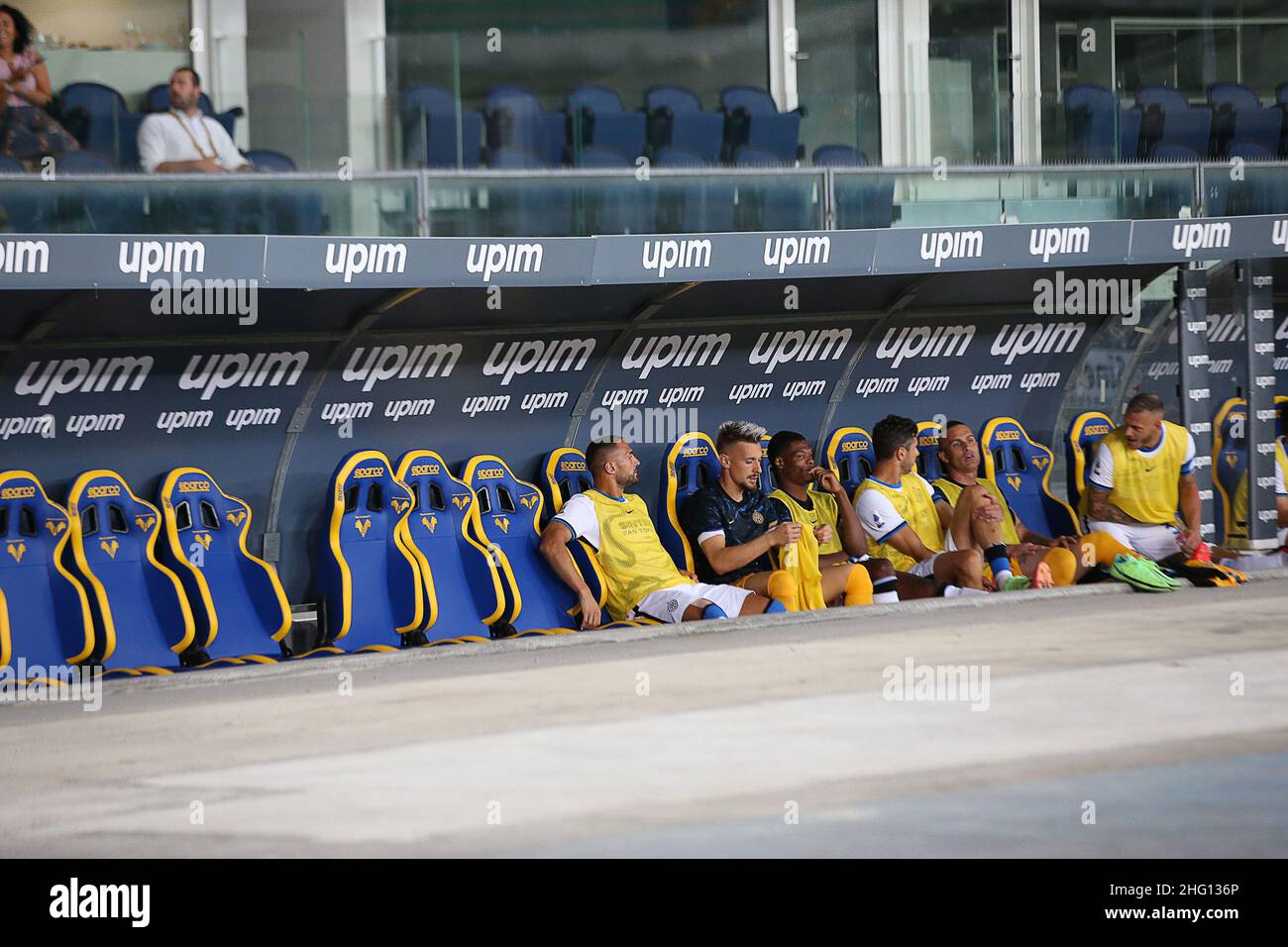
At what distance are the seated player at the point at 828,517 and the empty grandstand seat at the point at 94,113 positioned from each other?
370 cm

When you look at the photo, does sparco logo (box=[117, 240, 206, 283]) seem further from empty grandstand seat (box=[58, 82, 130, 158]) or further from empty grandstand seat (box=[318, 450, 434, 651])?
empty grandstand seat (box=[318, 450, 434, 651])

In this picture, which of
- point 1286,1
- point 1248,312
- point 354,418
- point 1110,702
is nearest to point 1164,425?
point 1248,312

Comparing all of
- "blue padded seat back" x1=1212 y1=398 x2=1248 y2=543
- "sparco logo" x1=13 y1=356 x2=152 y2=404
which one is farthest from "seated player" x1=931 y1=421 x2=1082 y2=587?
"sparco logo" x1=13 y1=356 x2=152 y2=404

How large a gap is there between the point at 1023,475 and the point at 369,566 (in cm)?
402

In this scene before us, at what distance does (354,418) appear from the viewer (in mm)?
Result: 8141

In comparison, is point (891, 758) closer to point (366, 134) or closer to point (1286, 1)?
point (366, 134)

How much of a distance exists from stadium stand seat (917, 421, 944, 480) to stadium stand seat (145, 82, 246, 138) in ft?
14.0

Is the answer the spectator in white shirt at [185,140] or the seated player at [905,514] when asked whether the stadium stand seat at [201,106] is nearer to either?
the spectator in white shirt at [185,140]

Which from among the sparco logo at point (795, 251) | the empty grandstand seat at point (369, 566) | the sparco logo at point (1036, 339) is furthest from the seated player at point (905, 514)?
the empty grandstand seat at point (369, 566)

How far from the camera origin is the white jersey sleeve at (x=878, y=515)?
8375 mm

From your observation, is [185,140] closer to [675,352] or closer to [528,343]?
[528,343]

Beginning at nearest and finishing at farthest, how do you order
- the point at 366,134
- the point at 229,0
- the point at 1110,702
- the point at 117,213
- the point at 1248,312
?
1. the point at 1110,702
2. the point at 117,213
3. the point at 366,134
4. the point at 1248,312
5. the point at 229,0

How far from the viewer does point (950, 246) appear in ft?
26.8

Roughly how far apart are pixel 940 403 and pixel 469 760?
5.55 metres
